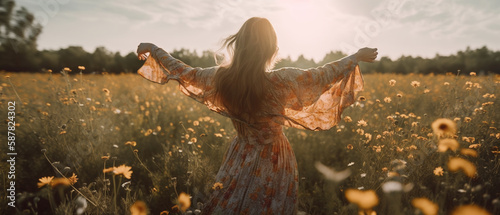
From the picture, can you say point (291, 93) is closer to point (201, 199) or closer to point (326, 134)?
point (201, 199)

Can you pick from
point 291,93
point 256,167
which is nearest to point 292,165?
point 256,167

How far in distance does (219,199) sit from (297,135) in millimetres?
2077

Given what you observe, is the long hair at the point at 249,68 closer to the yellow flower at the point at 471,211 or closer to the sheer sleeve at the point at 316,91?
the sheer sleeve at the point at 316,91

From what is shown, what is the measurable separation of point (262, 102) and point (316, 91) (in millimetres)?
432

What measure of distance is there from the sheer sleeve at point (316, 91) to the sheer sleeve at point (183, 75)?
0.55 m

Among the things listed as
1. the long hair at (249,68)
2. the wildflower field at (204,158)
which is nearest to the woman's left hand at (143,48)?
the wildflower field at (204,158)

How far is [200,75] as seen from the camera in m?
2.09

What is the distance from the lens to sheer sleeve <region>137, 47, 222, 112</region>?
205cm

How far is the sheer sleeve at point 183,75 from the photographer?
80.8 inches

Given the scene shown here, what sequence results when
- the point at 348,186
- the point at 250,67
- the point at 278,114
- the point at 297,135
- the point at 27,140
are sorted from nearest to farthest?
the point at 250,67, the point at 278,114, the point at 348,186, the point at 27,140, the point at 297,135

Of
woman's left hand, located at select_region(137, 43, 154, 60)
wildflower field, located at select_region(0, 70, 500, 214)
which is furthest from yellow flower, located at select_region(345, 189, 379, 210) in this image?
woman's left hand, located at select_region(137, 43, 154, 60)

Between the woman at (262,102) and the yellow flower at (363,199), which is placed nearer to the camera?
the yellow flower at (363,199)

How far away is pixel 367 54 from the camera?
1999 mm

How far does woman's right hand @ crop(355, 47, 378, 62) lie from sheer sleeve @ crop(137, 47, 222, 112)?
1.16 m
